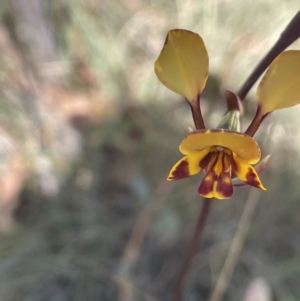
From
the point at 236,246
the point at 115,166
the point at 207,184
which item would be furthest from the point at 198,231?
the point at 115,166

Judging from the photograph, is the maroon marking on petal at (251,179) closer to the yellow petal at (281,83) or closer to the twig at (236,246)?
the yellow petal at (281,83)

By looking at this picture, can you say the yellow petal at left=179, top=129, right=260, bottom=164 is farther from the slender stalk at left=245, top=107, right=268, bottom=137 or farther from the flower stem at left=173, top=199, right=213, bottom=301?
the flower stem at left=173, top=199, right=213, bottom=301

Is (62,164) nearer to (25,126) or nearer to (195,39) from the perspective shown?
(25,126)

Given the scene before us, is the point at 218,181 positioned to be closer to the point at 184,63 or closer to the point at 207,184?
the point at 207,184

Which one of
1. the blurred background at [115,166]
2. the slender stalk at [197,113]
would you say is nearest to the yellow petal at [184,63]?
the slender stalk at [197,113]

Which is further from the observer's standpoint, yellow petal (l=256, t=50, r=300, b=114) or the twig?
the twig

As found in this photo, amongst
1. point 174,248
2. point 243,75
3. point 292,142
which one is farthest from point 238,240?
point 243,75

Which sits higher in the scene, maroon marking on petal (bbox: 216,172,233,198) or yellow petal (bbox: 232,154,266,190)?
yellow petal (bbox: 232,154,266,190)

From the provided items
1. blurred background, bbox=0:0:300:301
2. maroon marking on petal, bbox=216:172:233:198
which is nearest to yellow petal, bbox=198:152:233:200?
maroon marking on petal, bbox=216:172:233:198
